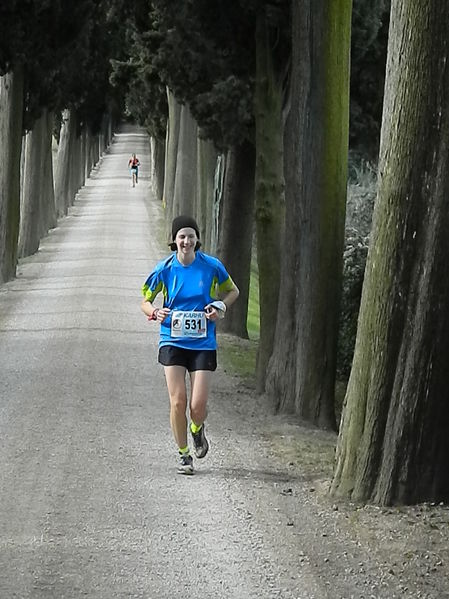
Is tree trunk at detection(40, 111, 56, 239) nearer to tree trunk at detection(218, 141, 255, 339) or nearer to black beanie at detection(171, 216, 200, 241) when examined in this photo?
tree trunk at detection(218, 141, 255, 339)

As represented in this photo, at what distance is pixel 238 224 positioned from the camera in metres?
19.6

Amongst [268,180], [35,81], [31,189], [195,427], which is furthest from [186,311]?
[31,189]

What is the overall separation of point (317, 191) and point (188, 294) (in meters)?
3.32

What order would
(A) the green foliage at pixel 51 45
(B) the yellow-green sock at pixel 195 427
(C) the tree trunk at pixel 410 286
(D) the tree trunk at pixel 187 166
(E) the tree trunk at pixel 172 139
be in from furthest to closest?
(E) the tree trunk at pixel 172 139
(D) the tree trunk at pixel 187 166
(A) the green foliage at pixel 51 45
(B) the yellow-green sock at pixel 195 427
(C) the tree trunk at pixel 410 286

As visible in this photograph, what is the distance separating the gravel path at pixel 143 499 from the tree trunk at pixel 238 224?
2.67 meters

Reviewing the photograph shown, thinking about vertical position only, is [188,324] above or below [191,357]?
above

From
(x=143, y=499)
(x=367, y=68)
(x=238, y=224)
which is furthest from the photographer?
(x=238, y=224)

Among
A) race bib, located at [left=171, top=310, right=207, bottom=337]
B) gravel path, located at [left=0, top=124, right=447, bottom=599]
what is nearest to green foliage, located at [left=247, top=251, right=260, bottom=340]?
gravel path, located at [left=0, top=124, right=447, bottom=599]

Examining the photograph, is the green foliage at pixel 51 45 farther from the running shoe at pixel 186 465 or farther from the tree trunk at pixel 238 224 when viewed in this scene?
the running shoe at pixel 186 465

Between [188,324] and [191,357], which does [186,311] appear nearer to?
[188,324]

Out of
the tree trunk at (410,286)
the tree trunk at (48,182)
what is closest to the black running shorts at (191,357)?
the tree trunk at (410,286)

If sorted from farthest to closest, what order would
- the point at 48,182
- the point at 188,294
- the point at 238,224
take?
1. the point at 48,182
2. the point at 238,224
3. the point at 188,294

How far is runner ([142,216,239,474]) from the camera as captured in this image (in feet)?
30.9

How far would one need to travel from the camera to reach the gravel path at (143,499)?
274 inches
